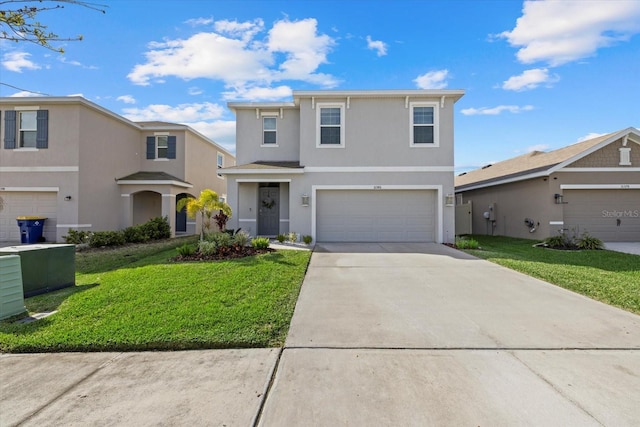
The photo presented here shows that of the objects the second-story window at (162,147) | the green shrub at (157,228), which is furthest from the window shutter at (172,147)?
the green shrub at (157,228)

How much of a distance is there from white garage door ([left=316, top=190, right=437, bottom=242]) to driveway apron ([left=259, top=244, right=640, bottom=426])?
6439 millimetres

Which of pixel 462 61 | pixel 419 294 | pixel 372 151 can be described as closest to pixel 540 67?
pixel 462 61

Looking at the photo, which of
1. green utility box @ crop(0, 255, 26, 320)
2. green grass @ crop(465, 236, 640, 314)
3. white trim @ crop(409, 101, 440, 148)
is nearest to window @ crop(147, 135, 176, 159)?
white trim @ crop(409, 101, 440, 148)

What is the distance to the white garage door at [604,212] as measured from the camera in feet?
43.5

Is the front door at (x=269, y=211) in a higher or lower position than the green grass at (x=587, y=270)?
higher

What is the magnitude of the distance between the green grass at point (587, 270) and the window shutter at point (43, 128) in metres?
16.8

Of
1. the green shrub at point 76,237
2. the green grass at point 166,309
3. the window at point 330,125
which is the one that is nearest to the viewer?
the green grass at point 166,309

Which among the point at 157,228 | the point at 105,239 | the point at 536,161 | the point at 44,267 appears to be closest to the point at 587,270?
the point at 536,161

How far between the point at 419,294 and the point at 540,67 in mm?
11531

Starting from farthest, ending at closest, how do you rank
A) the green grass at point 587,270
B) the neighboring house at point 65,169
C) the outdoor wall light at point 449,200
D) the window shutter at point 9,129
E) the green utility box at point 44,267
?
the window shutter at point 9,129 < the neighboring house at point 65,169 < the outdoor wall light at point 449,200 < the green utility box at point 44,267 < the green grass at point 587,270

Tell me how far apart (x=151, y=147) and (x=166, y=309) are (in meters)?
14.9

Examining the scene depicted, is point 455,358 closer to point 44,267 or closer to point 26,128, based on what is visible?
point 44,267

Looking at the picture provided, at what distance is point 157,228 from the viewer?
14.2 m

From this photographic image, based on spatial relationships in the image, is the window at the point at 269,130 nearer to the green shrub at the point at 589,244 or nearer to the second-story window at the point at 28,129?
the second-story window at the point at 28,129
